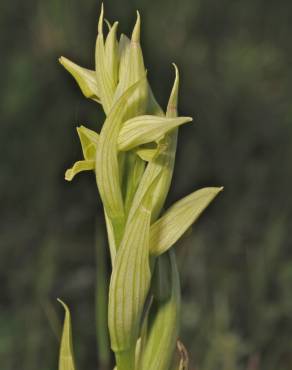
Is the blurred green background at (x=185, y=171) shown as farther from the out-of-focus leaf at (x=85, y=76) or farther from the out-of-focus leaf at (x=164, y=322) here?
the out-of-focus leaf at (x=85, y=76)

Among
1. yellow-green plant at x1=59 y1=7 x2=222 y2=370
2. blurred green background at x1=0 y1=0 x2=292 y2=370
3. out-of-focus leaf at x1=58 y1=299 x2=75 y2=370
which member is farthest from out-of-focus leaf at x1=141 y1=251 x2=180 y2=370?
blurred green background at x1=0 y1=0 x2=292 y2=370

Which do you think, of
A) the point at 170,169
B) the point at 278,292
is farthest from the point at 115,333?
the point at 278,292

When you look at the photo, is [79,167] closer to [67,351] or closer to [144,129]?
[144,129]

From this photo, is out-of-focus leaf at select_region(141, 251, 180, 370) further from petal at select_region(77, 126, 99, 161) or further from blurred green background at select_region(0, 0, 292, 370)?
blurred green background at select_region(0, 0, 292, 370)

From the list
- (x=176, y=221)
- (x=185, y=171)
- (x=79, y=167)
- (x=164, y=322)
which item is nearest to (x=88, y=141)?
(x=79, y=167)

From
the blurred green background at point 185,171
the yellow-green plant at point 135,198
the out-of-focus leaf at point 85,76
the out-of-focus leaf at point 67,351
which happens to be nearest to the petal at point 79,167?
the yellow-green plant at point 135,198

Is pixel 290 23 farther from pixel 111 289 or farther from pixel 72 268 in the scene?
pixel 111 289

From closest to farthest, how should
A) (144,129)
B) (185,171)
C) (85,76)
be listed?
(144,129) → (85,76) → (185,171)

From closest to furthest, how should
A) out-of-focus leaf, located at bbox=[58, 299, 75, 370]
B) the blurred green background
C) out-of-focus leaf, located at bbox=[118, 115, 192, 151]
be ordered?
out-of-focus leaf, located at bbox=[118, 115, 192, 151]
out-of-focus leaf, located at bbox=[58, 299, 75, 370]
the blurred green background
